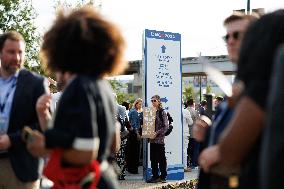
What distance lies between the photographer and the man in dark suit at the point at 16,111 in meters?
3.98

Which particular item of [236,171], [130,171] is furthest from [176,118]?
[236,171]

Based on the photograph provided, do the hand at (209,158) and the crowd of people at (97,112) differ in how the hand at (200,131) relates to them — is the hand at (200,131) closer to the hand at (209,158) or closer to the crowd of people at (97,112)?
the crowd of people at (97,112)

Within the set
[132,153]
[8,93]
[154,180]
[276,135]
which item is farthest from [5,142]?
[132,153]

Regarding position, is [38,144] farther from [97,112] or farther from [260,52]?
[260,52]

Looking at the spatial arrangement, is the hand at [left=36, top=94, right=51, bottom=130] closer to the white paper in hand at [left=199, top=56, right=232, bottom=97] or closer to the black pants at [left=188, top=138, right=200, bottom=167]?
the white paper in hand at [left=199, top=56, right=232, bottom=97]

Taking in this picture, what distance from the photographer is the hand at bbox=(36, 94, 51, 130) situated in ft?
11.7

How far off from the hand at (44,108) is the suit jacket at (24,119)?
27 centimetres

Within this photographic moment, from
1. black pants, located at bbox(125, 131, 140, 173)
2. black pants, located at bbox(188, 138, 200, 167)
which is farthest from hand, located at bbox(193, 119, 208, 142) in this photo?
black pants, located at bbox(188, 138, 200, 167)

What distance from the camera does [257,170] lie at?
2367mm

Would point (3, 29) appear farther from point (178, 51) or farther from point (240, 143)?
point (240, 143)

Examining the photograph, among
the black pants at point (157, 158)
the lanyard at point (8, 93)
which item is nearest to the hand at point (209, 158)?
the lanyard at point (8, 93)

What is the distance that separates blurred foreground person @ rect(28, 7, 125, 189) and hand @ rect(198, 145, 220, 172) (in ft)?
1.67

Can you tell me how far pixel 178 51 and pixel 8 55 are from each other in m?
7.90

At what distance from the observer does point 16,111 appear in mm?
3973
